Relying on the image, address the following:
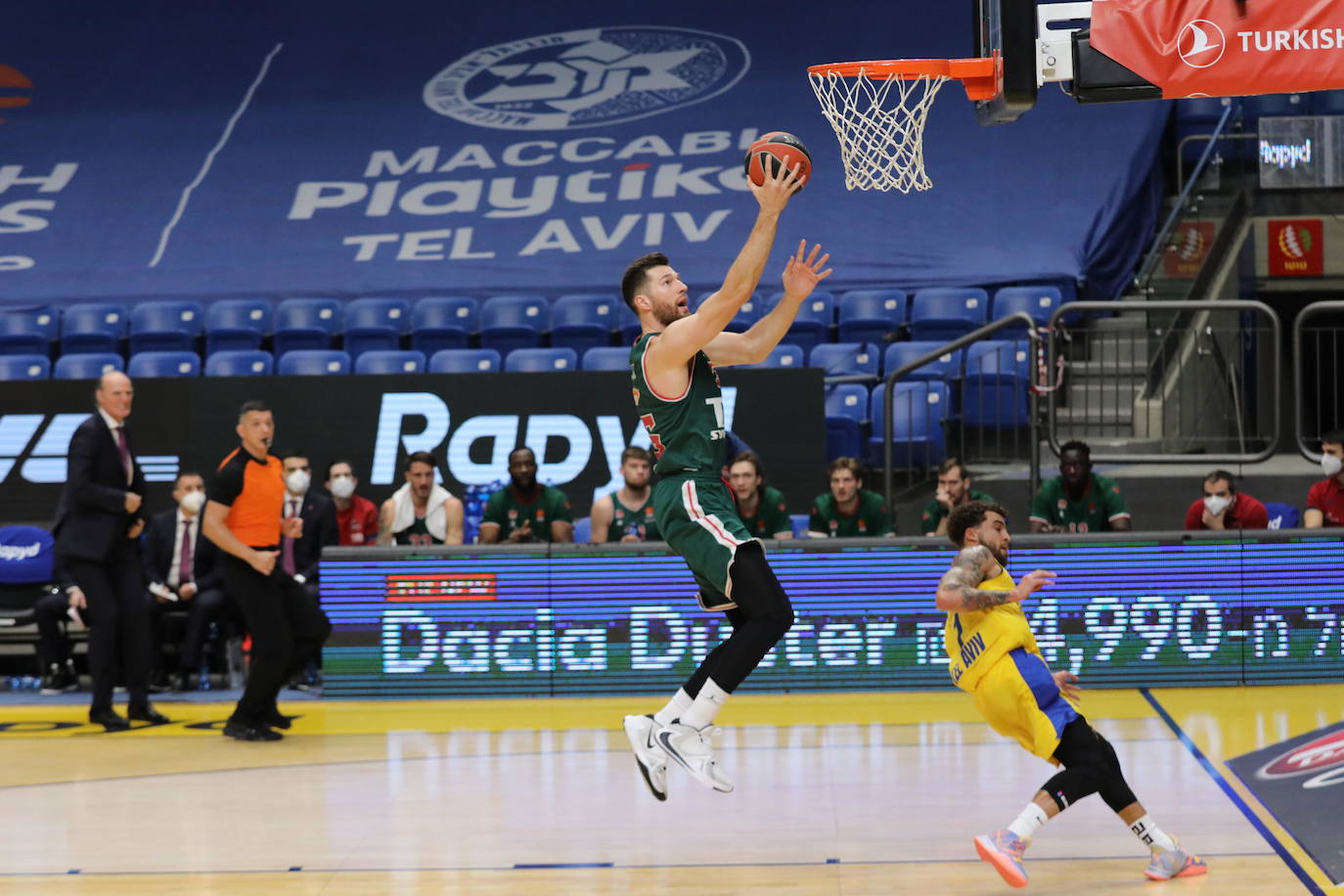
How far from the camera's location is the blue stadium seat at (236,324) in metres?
16.7

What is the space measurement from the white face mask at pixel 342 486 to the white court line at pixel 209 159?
772cm

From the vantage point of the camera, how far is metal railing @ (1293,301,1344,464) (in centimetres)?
1180

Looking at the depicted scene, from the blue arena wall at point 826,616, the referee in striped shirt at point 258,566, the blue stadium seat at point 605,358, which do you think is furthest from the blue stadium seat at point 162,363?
the referee in striped shirt at point 258,566

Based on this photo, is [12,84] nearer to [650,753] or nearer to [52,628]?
[52,628]

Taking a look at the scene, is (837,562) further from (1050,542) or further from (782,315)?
(782,315)

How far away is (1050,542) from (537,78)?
11499mm

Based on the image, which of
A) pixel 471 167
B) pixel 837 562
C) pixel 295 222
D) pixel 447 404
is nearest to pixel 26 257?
pixel 295 222

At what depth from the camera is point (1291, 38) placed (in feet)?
22.2

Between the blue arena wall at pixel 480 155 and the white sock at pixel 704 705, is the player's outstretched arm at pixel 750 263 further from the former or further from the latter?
the blue arena wall at pixel 480 155

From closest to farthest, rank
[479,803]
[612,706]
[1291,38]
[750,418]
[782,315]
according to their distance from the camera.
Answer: [782,315] < [1291,38] < [479,803] < [612,706] < [750,418]

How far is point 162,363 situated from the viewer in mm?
15812

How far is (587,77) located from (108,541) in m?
11.6

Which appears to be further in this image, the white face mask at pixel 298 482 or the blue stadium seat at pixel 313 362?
the blue stadium seat at pixel 313 362

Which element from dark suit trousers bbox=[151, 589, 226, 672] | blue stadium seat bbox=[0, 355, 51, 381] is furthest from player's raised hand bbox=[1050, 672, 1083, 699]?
blue stadium seat bbox=[0, 355, 51, 381]
